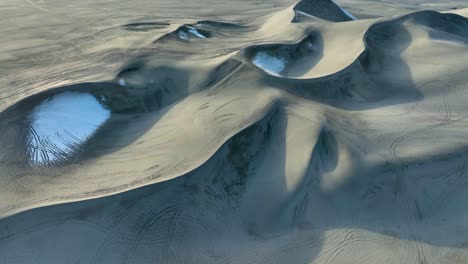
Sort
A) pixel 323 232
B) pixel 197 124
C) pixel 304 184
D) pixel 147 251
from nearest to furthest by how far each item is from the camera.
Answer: pixel 147 251
pixel 323 232
pixel 304 184
pixel 197 124

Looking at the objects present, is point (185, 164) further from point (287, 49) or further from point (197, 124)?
point (287, 49)

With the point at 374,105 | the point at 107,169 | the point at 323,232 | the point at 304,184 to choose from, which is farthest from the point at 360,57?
the point at 107,169

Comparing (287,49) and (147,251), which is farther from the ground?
(287,49)

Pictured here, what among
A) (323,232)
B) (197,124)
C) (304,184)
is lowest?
(323,232)

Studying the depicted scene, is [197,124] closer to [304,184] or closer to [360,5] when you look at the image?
[304,184]

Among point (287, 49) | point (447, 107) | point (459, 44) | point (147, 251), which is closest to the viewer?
point (147, 251)

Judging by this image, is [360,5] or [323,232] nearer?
[323,232]
